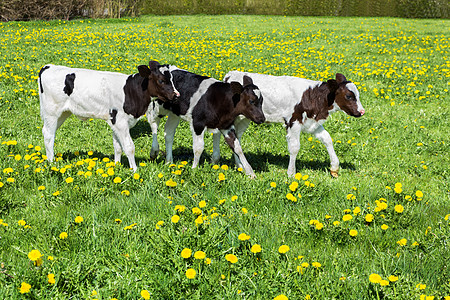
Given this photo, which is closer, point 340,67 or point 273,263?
point 273,263

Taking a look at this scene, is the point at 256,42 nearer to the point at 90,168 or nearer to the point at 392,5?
the point at 90,168

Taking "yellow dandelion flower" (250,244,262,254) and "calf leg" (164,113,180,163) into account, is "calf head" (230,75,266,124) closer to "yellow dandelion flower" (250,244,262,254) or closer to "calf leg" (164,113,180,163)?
"calf leg" (164,113,180,163)

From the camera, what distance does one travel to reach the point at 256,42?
63.1 feet

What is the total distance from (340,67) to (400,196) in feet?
32.9

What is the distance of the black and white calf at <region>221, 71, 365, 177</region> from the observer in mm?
6434

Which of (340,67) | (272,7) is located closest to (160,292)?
(340,67)

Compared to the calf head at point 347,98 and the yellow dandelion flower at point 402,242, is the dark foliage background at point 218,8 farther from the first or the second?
the yellow dandelion flower at point 402,242

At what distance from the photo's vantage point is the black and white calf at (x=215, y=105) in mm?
6184

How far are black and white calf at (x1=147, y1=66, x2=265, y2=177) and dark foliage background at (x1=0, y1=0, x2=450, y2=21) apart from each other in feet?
80.6

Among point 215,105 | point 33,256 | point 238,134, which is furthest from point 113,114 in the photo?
point 33,256

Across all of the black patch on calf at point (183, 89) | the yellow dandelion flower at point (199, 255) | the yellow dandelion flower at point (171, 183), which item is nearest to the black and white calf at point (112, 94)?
the black patch on calf at point (183, 89)

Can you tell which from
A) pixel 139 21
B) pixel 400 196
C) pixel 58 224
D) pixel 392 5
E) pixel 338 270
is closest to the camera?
pixel 338 270

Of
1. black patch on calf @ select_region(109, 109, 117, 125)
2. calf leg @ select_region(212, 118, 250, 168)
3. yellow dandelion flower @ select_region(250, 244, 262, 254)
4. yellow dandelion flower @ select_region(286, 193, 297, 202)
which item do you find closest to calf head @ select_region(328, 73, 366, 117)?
calf leg @ select_region(212, 118, 250, 168)

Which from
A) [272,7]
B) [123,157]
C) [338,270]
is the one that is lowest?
[123,157]
